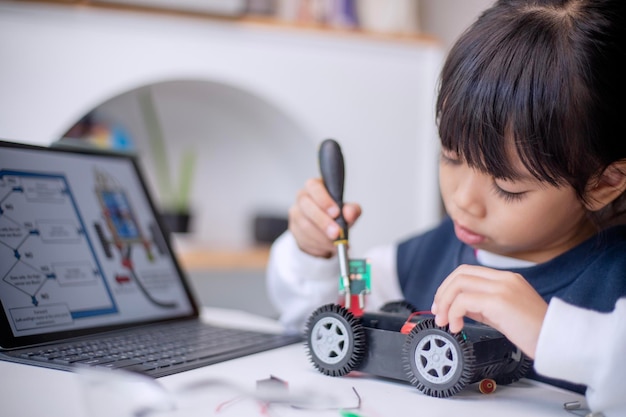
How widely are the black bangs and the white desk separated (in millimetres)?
217

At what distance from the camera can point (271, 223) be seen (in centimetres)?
189

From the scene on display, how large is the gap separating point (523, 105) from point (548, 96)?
25 millimetres

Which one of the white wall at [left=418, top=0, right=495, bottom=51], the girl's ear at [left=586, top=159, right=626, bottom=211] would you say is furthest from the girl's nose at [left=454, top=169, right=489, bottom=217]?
the white wall at [left=418, top=0, right=495, bottom=51]

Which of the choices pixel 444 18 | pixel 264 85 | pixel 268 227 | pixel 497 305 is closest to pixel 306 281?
pixel 497 305

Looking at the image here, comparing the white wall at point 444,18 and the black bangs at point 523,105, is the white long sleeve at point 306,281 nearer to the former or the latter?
the black bangs at point 523,105

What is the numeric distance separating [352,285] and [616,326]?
9.7 inches

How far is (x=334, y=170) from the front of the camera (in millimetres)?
742

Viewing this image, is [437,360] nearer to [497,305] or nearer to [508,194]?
[497,305]

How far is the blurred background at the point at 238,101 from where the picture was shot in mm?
1486

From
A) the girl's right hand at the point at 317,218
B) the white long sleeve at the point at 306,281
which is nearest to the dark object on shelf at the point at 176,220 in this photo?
the white long sleeve at the point at 306,281

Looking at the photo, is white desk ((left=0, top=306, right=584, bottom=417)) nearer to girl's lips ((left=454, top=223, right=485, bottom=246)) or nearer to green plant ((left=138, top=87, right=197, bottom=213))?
girl's lips ((left=454, top=223, right=485, bottom=246))

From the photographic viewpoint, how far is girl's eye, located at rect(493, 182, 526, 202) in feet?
2.28

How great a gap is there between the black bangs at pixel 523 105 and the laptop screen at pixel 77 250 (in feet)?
1.28

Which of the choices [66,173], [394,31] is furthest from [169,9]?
[66,173]
